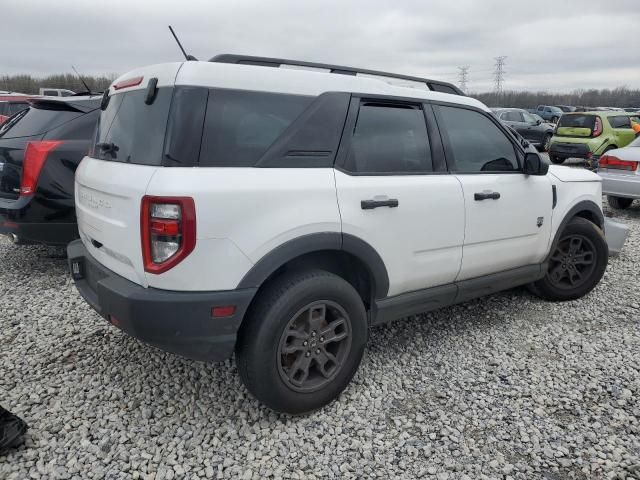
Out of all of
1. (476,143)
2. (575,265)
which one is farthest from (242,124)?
→ (575,265)

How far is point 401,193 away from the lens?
9.43ft

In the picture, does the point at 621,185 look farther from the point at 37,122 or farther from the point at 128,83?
the point at 37,122

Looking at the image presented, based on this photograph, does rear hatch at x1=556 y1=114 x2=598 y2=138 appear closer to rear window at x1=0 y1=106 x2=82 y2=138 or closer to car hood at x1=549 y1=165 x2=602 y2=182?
car hood at x1=549 y1=165 x2=602 y2=182

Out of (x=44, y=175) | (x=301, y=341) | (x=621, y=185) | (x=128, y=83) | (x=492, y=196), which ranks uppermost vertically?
(x=128, y=83)

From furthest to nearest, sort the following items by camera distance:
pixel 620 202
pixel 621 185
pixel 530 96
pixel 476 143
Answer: pixel 530 96
pixel 620 202
pixel 621 185
pixel 476 143

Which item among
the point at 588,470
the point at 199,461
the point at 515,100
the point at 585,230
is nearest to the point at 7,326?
the point at 199,461

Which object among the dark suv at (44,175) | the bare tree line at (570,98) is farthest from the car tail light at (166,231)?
the bare tree line at (570,98)

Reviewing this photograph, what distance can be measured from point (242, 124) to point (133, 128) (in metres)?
0.63

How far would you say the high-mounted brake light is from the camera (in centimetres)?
262

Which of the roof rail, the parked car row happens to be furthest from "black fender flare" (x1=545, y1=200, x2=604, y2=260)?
the roof rail

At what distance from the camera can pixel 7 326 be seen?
12.4 ft

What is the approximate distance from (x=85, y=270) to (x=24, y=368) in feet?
2.85

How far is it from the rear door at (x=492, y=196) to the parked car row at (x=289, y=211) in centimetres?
1

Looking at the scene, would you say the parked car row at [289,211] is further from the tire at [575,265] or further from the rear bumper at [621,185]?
the rear bumper at [621,185]
